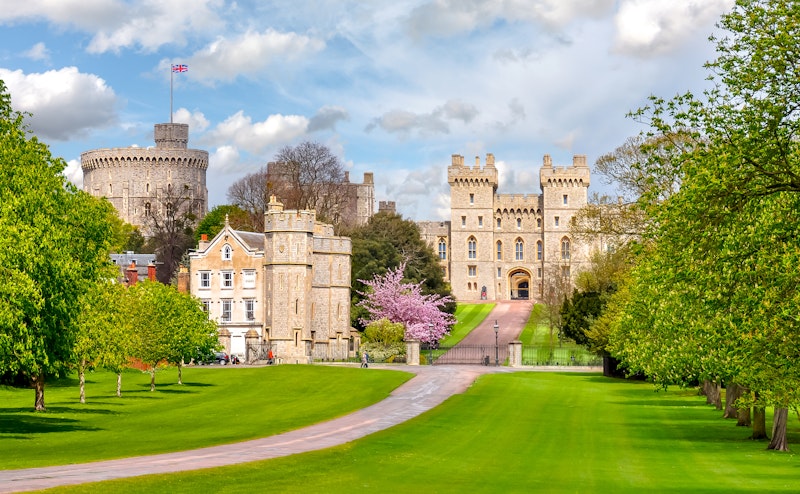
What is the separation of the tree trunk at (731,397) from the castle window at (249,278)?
48550 mm

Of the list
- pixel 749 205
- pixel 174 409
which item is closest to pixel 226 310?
pixel 174 409

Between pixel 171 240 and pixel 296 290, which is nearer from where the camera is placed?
pixel 296 290

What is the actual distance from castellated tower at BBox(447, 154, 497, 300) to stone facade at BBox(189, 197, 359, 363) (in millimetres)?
66885

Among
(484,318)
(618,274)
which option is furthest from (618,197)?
(484,318)

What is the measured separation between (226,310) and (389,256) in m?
17.9

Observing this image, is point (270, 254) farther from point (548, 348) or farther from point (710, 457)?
point (710, 457)

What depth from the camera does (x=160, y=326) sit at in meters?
54.3

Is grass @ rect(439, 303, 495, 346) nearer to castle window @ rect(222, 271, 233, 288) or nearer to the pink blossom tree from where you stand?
the pink blossom tree

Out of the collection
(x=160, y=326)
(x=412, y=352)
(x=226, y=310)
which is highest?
(x=226, y=310)

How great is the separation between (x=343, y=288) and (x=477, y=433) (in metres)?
50.9

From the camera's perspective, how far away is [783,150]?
21.3m

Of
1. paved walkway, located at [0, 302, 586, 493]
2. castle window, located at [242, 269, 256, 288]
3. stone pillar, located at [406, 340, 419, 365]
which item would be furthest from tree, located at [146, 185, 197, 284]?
paved walkway, located at [0, 302, 586, 493]

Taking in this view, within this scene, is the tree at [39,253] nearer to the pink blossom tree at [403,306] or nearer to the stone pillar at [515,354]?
the stone pillar at [515,354]

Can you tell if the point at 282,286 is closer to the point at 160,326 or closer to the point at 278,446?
the point at 160,326
